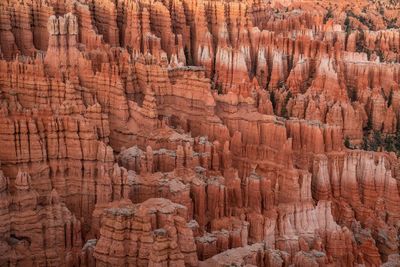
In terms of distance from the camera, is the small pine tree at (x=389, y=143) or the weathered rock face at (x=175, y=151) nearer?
the weathered rock face at (x=175, y=151)

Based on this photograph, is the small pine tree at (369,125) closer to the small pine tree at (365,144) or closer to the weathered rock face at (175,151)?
the weathered rock face at (175,151)

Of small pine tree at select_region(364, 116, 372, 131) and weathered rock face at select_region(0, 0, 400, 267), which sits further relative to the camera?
small pine tree at select_region(364, 116, 372, 131)

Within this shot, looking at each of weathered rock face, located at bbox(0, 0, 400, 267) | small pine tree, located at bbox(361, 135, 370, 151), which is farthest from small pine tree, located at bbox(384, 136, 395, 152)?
small pine tree, located at bbox(361, 135, 370, 151)

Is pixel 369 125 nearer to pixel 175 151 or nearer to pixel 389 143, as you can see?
pixel 389 143

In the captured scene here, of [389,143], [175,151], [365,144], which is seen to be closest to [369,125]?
[389,143]

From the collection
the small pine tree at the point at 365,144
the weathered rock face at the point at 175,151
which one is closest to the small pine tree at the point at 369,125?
the weathered rock face at the point at 175,151

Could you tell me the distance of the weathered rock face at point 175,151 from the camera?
750 inches

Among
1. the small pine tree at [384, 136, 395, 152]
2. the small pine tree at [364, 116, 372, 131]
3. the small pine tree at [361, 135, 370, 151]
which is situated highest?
the small pine tree at [364, 116, 372, 131]

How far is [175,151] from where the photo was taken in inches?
899

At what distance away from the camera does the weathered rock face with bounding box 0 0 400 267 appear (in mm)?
19062

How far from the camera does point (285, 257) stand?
19.5 metres

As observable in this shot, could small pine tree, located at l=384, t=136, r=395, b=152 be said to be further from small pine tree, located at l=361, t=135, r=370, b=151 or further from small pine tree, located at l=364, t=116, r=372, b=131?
small pine tree, located at l=364, t=116, r=372, b=131

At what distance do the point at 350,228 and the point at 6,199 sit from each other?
11364 millimetres

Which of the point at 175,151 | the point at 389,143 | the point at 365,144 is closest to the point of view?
the point at 175,151
